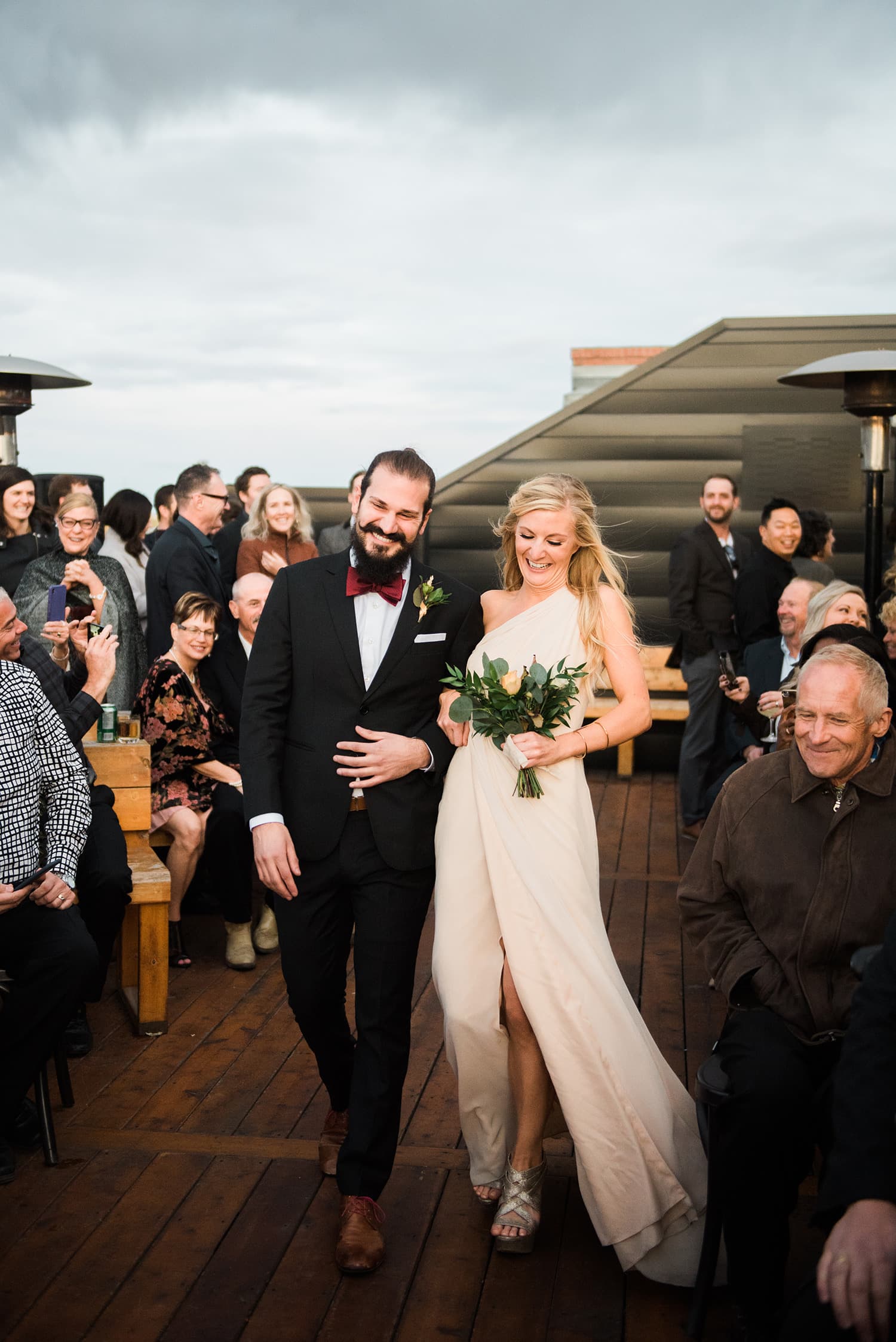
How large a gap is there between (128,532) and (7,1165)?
4.07 m

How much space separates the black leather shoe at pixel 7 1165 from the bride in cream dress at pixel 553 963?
1.19m

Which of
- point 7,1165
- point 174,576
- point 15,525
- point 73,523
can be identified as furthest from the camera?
point 15,525

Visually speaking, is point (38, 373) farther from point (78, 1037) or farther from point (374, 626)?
point (374, 626)

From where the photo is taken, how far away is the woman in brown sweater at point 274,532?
21.9ft

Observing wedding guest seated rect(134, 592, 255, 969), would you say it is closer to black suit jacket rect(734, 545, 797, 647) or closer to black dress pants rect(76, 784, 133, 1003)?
black dress pants rect(76, 784, 133, 1003)

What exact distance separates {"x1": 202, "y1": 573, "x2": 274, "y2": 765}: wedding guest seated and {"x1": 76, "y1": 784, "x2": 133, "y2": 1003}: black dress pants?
1232 mm

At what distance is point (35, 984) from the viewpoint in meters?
3.32

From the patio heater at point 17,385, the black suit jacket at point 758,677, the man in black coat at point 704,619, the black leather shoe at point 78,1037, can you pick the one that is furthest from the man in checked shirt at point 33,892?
the man in black coat at point 704,619

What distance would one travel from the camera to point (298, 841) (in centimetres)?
295

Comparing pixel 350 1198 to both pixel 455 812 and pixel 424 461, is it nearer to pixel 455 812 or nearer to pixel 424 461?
pixel 455 812

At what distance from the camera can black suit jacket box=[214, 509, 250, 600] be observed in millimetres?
7441

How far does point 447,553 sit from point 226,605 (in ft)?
10.9

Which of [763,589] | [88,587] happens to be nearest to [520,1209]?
[88,587]

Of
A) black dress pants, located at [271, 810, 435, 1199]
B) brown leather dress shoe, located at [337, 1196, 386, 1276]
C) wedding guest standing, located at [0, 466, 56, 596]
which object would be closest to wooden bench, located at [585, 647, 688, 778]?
wedding guest standing, located at [0, 466, 56, 596]
